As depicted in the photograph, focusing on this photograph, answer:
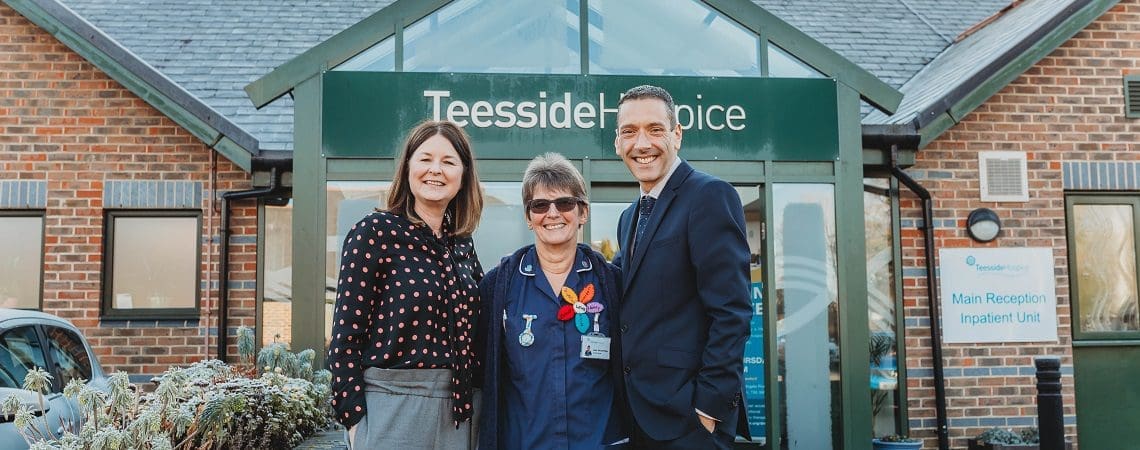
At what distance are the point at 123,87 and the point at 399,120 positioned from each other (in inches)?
117

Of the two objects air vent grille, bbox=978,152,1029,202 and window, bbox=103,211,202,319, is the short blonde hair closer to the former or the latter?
window, bbox=103,211,202,319

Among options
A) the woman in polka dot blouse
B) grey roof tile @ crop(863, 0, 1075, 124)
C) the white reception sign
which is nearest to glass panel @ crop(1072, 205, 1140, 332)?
the white reception sign

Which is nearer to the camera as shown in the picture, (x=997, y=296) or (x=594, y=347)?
(x=594, y=347)

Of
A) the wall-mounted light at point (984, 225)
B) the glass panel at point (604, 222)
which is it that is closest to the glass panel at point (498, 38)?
the glass panel at point (604, 222)

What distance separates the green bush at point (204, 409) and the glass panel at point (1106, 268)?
6.45 m

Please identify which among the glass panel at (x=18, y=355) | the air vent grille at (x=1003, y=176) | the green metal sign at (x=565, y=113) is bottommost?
the glass panel at (x=18, y=355)

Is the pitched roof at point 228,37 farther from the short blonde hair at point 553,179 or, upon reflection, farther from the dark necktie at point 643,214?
the dark necktie at point 643,214

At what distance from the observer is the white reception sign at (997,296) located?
22.6 ft

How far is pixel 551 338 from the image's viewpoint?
2.66 m

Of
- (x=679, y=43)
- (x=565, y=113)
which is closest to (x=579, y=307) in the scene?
(x=565, y=113)

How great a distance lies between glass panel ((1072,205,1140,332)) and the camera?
720 centimetres

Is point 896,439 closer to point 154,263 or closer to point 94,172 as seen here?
point 154,263

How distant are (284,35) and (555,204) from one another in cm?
690

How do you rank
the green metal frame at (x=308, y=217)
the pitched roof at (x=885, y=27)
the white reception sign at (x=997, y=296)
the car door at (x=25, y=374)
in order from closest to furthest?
the car door at (x=25, y=374) → the green metal frame at (x=308, y=217) → the white reception sign at (x=997, y=296) → the pitched roof at (x=885, y=27)
